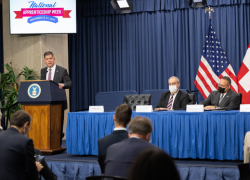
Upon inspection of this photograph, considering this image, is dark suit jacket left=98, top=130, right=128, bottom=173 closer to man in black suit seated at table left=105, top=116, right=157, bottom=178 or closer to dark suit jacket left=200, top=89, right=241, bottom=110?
man in black suit seated at table left=105, top=116, right=157, bottom=178

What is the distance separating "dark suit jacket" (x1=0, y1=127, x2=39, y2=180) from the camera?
228 cm

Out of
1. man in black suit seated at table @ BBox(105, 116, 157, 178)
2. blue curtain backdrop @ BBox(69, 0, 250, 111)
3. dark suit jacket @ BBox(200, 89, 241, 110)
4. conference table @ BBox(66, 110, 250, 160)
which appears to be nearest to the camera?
man in black suit seated at table @ BBox(105, 116, 157, 178)

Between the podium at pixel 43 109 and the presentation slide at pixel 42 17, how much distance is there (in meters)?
2.62

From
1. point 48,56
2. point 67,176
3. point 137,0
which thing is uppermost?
point 137,0

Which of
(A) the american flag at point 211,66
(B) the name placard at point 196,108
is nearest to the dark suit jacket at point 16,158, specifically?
(B) the name placard at point 196,108

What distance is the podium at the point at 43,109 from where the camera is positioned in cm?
438

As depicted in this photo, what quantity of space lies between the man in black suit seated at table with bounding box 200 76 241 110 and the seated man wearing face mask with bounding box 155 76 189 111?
0.38m

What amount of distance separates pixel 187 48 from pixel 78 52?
9.66ft

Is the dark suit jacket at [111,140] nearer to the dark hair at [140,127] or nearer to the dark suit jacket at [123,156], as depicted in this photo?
the dark hair at [140,127]

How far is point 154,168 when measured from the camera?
29.8 inches

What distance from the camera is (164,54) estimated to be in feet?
25.8

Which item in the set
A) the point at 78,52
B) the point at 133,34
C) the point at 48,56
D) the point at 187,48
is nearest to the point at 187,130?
the point at 48,56

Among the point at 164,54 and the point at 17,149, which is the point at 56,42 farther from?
the point at 17,149

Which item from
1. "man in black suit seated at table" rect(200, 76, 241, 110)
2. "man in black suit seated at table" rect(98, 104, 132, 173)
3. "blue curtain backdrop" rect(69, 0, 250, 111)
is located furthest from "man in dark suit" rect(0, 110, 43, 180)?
"blue curtain backdrop" rect(69, 0, 250, 111)
